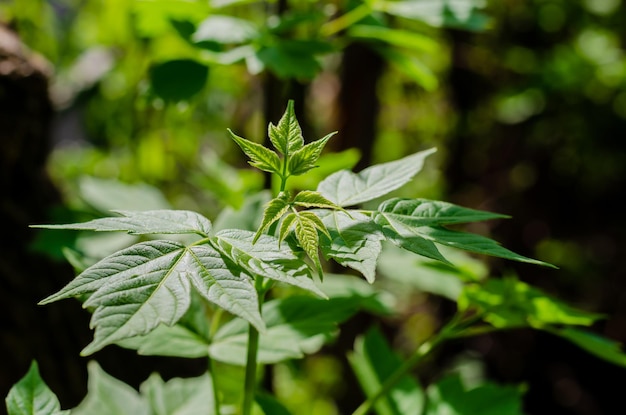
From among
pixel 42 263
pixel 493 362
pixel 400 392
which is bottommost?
pixel 493 362

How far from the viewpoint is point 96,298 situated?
449 mm

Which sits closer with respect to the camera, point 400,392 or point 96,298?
point 96,298

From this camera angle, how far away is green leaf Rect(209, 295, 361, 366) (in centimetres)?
74

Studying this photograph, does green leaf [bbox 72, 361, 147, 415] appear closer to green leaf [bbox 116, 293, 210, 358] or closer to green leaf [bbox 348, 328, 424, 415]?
green leaf [bbox 116, 293, 210, 358]

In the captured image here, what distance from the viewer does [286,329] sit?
2.52 feet

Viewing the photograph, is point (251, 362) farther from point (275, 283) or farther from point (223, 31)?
point (223, 31)

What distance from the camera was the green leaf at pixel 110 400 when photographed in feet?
2.61

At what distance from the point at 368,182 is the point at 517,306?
0.91 feet

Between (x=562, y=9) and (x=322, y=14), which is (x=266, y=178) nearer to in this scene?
(x=322, y=14)

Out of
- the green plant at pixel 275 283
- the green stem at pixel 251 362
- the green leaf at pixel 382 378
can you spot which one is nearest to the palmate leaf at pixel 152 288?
the green plant at pixel 275 283

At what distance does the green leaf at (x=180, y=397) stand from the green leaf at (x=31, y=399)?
0.24 m

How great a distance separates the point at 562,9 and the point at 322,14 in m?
1.71

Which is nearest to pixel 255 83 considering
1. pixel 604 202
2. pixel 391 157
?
pixel 391 157

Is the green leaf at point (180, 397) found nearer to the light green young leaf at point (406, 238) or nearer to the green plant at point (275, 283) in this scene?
the green plant at point (275, 283)
